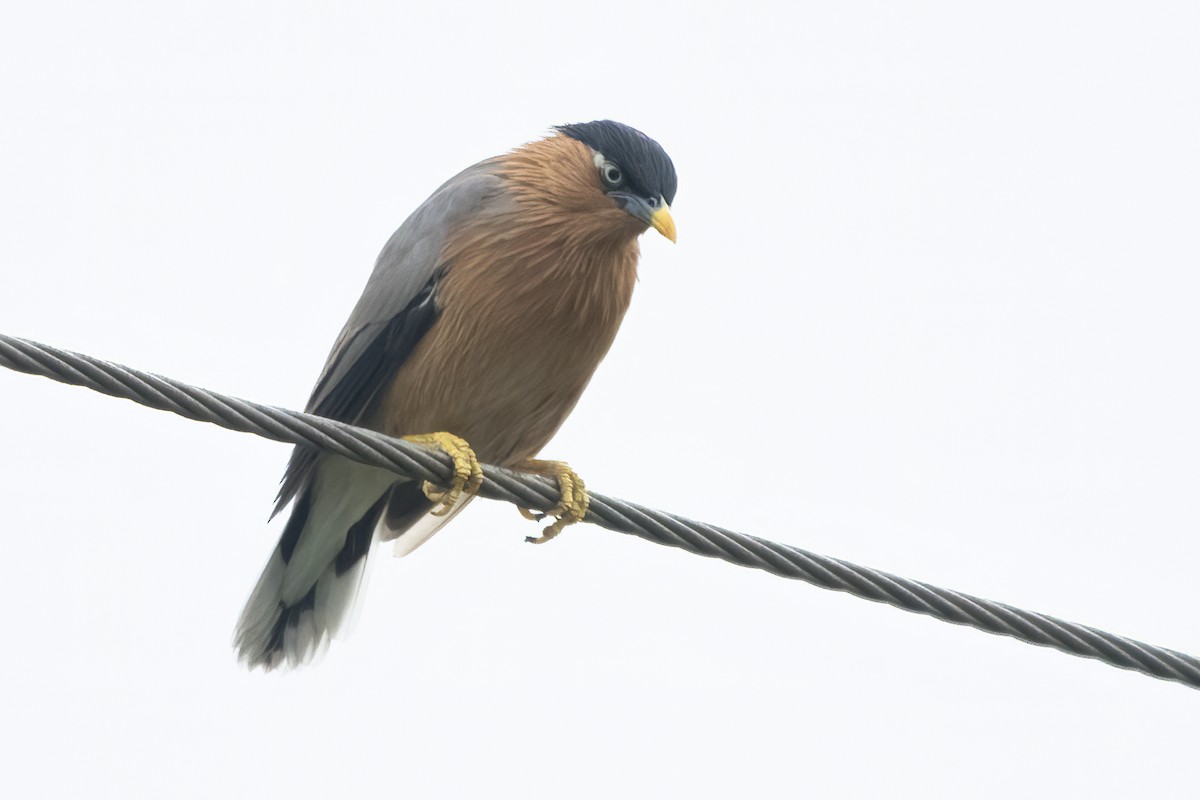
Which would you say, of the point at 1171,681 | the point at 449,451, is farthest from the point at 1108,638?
the point at 449,451

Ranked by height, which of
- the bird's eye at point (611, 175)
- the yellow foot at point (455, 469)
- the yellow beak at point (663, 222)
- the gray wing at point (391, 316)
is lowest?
the yellow foot at point (455, 469)

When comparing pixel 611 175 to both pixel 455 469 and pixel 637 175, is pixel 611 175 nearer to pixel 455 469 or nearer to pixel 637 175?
pixel 637 175

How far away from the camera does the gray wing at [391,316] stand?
5.54 m

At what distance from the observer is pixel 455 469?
4891 millimetres

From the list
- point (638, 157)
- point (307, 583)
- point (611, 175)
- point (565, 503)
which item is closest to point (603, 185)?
point (611, 175)

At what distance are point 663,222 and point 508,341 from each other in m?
0.73

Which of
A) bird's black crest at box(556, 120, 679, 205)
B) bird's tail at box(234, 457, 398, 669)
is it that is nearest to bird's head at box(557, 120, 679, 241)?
bird's black crest at box(556, 120, 679, 205)

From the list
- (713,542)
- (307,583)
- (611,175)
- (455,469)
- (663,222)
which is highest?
(611,175)

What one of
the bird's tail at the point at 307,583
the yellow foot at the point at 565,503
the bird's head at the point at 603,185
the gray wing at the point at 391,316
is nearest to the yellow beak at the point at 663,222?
the bird's head at the point at 603,185

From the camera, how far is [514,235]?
5.54 m

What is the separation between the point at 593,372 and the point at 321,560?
137 cm

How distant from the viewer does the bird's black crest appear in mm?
5668

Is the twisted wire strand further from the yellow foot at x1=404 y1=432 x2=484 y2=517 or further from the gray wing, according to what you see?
the gray wing

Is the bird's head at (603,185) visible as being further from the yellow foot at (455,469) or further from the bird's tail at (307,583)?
the bird's tail at (307,583)
